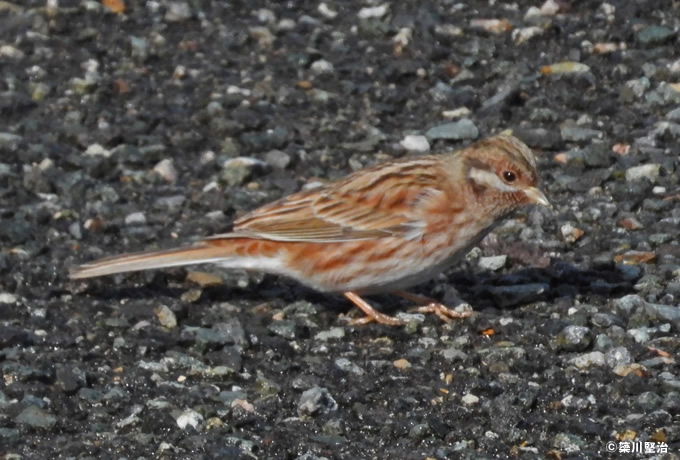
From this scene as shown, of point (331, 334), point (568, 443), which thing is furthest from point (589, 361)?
point (331, 334)

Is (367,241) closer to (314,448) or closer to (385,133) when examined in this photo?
(314,448)

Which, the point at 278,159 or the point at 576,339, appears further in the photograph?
the point at 278,159

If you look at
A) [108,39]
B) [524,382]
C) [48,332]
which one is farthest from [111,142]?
[524,382]

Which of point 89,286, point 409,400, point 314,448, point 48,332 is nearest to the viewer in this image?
point 314,448

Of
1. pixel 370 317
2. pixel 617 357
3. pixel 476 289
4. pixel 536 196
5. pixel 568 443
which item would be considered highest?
pixel 536 196

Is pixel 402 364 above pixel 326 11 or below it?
above

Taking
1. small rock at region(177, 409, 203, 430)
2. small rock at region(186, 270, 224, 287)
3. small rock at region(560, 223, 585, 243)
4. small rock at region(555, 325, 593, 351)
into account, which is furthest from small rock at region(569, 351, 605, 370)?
small rock at region(186, 270, 224, 287)

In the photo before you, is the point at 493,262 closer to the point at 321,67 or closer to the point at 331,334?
the point at 331,334
